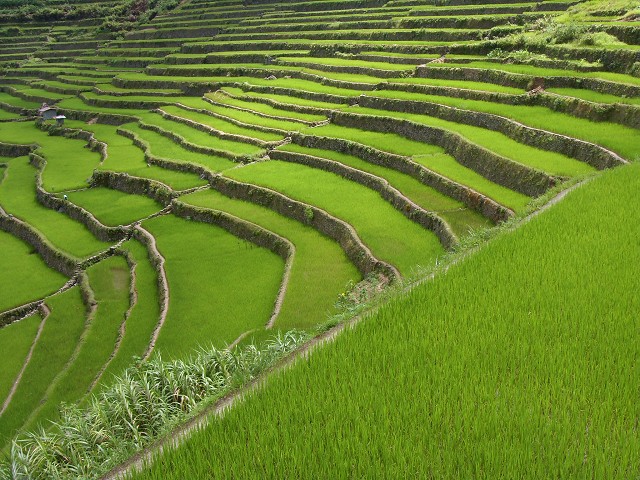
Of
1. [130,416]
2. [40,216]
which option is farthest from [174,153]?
[130,416]

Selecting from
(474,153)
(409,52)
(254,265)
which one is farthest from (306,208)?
(409,52)

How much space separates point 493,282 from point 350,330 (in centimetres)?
155

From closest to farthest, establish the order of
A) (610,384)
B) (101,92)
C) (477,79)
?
(610,384) → (477,79) → (101,92)

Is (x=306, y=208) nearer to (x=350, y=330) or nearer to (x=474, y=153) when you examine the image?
(x=474, y=153)

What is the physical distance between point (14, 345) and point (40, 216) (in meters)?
7.81

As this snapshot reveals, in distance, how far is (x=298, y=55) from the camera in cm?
3044

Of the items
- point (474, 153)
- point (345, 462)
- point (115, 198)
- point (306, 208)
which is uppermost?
point (345, 462)

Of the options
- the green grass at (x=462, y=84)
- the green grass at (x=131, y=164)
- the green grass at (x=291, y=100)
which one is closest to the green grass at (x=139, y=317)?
the green grass at (x=131, y=164)

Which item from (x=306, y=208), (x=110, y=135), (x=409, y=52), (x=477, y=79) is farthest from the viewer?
(x=110, y=135)

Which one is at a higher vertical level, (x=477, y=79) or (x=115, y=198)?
(x=477, y=79)

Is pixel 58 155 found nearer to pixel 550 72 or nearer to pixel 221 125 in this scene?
pixel 221 125

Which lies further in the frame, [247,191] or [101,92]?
[101,92]

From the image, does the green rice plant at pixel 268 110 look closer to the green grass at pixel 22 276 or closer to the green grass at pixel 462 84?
the green grass at pixel 462 84

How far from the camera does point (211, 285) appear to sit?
11.6m
